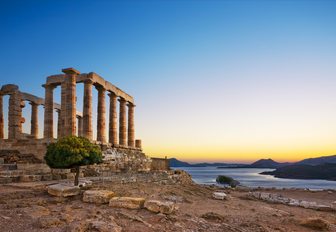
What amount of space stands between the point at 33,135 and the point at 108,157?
620 inches

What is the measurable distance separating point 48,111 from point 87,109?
5.01 m

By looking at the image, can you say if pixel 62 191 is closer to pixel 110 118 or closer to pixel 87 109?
pixel 87 109

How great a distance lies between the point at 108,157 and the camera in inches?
1075

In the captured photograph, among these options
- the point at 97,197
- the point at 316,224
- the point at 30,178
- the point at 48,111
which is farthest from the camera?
the point at 48,111

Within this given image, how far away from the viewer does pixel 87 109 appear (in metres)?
29.0

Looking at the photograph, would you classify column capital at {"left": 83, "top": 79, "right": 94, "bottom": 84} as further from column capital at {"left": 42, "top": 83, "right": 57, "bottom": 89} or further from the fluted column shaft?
column capital at {"left": 42, "top": 83, "right": 57, "bottom": 89}

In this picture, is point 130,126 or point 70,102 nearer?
point 70,102

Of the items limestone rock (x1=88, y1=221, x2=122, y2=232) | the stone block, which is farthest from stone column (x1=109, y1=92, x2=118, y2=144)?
limestone rock (x1=88, y1=221, x2=122, y2=232)

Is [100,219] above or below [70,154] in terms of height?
below

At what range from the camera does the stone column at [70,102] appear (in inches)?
1049

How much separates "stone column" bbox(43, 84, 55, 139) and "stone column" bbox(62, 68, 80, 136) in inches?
176

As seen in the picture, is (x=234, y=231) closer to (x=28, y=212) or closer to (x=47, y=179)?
(x=28, y=212)

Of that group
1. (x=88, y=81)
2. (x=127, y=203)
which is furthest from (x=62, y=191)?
(x=88, y=81)

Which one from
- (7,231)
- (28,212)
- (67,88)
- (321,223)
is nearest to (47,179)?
(28,212)
